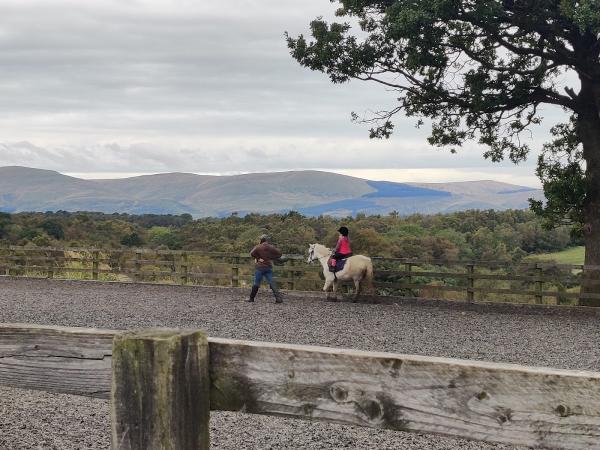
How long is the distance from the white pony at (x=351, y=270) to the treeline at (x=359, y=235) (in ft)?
Result: 29.5

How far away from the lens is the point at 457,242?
41.8 m

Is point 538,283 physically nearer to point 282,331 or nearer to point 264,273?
point 264,273

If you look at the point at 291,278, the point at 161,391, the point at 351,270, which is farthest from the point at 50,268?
the point at 161,391

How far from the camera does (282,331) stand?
14.6m

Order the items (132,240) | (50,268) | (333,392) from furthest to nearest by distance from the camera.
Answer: (132,240), (50,268), (333,392)

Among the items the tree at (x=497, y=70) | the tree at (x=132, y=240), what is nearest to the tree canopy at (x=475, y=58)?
the tree at (x=497, y=70)

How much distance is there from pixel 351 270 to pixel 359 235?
11.0m

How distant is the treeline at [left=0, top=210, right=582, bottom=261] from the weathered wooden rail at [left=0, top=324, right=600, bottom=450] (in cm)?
2718

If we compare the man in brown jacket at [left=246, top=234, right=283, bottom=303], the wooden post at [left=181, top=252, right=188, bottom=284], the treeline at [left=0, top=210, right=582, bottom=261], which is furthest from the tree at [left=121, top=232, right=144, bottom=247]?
the man in brown jacket at [left=246, top=234, right=283, bottom=303]

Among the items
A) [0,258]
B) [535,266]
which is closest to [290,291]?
[535,266]

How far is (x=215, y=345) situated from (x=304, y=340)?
35.9 ft

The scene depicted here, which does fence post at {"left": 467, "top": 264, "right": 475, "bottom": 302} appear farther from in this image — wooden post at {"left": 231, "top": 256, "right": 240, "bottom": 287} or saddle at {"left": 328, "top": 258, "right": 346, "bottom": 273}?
wooden post at {"left": 231, "top": 256, "right": 240, "bottom": 287}

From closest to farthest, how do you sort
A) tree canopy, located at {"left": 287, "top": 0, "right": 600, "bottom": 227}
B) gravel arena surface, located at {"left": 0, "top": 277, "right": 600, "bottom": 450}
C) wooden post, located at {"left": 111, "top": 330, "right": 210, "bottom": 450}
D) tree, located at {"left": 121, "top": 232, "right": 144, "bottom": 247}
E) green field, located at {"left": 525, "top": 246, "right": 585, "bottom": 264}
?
wooden post, located at {"left": 111, "top": 330, "right": 210, "bottom": 450}, gravel arena surface, located at {"left": 0, "top": 277, "right": 600, "bottom": 450}, tree canopy, located at {"left": 287, "top": 0, "right": 600, "bottom": 227}, green field, located at {"left": 525, "top": 246, "right": 585, "bottom": 264}, tree, located at {"left": 121, "top": 232, "right": 144, "bottom": 247}

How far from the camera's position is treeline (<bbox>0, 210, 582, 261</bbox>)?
36.2 metres
